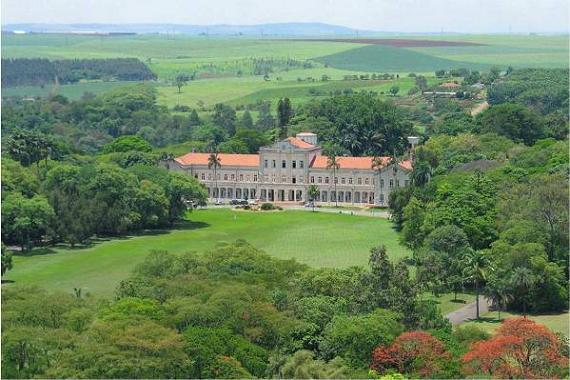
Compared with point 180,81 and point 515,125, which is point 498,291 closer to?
point 515,125

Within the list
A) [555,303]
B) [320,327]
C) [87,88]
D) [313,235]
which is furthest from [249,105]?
[320,327]

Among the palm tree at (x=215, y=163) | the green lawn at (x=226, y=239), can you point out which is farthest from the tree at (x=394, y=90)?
the green lawn at (x=226, y=239)

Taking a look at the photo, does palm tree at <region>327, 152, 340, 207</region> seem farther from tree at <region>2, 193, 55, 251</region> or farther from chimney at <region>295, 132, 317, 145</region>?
tree at <region>2, 193, 55, 251</region>

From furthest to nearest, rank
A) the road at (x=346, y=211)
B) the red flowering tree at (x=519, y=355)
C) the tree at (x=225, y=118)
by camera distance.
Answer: the tree at (x=225, y=118) → the road at (x=346, y=211) → the red flowering tree at (x=519, y=355)

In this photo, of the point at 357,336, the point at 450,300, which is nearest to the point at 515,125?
the point at 450,300

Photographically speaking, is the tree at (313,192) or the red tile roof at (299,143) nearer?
the tree at (313,192)

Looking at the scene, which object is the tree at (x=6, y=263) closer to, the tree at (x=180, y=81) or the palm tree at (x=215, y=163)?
the palm tree at (x=215, y=163)

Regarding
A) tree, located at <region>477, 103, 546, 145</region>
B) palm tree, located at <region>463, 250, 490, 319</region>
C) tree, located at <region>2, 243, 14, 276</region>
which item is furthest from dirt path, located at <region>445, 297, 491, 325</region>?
tree, located at <region>477, 103, 546, 145</region>

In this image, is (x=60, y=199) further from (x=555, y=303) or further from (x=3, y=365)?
(x=3, y=365)
